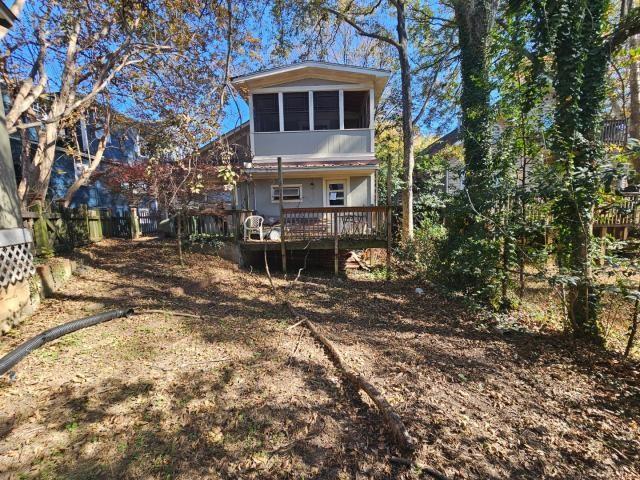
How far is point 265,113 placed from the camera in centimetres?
1185

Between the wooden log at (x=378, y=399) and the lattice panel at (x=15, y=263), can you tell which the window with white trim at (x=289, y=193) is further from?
the wooden log at (x=378, y=399)

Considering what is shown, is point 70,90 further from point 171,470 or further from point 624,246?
point 624,246

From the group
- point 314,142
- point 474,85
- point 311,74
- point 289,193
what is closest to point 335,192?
point 289,193

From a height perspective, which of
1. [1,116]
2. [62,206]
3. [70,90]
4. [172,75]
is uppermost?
[172,75]

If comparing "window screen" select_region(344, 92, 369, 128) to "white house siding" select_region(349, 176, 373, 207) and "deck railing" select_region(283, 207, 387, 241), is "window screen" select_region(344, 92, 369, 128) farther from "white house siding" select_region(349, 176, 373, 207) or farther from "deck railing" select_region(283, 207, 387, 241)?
"deck railing" select_region(283, 207, 387, 241)

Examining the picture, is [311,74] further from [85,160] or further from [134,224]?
[85,160]

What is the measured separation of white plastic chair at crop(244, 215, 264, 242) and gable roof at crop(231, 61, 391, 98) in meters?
5.41

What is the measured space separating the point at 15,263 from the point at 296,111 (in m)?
9.93

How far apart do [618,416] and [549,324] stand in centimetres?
246

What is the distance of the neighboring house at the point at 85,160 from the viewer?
11.6 metres

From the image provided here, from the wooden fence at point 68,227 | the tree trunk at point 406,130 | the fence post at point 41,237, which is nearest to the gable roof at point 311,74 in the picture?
the tree trunk at point 406,130

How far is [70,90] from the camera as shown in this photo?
7.41m

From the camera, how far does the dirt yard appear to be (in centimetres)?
238

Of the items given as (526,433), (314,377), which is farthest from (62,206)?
(526,433)
